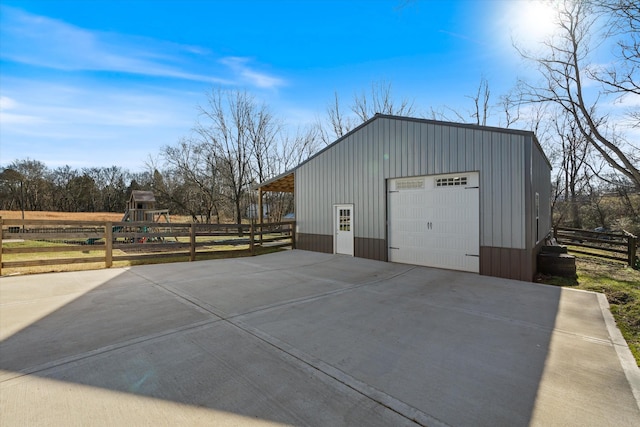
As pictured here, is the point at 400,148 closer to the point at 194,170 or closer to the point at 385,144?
the point at 385,144

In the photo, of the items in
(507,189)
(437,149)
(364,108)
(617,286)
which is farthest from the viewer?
(364,108)

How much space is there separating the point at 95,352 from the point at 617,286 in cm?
892

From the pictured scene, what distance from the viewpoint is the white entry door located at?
9805mm

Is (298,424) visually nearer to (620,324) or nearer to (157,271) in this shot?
(620,324)

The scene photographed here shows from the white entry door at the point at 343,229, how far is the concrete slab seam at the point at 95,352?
6472 millimetres

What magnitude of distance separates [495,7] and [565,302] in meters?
5.18

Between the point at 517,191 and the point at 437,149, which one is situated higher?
the point at 437,149

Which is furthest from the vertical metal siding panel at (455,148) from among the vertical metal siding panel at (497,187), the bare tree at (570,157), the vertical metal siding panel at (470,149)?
the bare tree at (570,157)

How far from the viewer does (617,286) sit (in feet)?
20.2

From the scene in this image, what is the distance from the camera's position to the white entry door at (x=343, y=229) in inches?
386

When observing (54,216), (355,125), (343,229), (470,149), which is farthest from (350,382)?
(54,216)

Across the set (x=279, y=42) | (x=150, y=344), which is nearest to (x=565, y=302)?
(x=150, y=344)

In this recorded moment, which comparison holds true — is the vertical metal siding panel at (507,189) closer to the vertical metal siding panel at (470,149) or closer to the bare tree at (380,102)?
the vertical metal siding panel at (470,149)

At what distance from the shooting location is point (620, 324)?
A: 3998 millimetres
